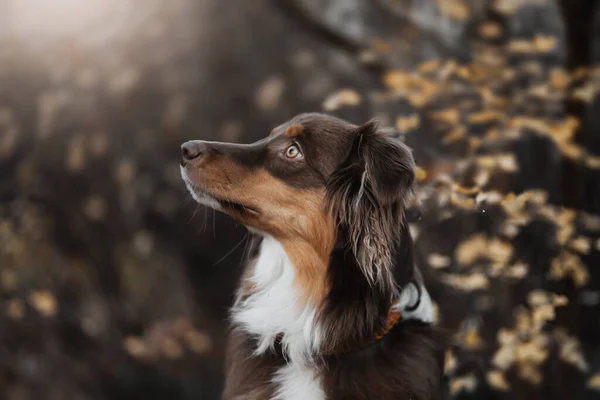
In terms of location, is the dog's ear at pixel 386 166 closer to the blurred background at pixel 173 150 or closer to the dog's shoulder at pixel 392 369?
the dog's shoulder at pixel 392 369

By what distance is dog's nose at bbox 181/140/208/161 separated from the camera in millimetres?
2807

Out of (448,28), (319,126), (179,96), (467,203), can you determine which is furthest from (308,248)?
(179,96)

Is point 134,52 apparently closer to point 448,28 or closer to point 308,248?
point 448,28

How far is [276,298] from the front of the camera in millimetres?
2941

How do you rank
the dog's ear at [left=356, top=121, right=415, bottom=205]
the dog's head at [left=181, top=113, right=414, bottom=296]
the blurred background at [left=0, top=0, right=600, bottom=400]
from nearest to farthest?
the dog's ear at [left=356, top=121, right=415, bottom=205] < the dog's head at [left=181, top=113, right=414, bottom=296] < the blurred background at [left=0, top=0, right=600, bottom=400]

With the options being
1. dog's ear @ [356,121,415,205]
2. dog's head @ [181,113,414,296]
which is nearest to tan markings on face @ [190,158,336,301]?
dog's head @ [181,113,414,296]

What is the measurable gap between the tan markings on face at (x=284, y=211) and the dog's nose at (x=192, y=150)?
2.2 inches

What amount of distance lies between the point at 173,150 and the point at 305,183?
3791 mm

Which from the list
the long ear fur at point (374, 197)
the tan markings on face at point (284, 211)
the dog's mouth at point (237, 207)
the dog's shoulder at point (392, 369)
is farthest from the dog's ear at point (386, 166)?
the dog's shoulder at point (392, 369)

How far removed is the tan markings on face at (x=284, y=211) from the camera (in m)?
2.81

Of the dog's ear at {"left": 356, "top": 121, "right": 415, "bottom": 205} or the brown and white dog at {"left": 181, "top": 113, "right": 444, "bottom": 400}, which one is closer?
the dog's ear at {"left": 356, "top": 121, "right": 415, "bottom": 205}

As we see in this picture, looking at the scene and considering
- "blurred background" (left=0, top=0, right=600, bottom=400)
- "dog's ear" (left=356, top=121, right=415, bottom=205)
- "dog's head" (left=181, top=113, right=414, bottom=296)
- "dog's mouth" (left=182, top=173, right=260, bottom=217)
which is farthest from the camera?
"blurred background" (left=0, top=0, right=600, bottom=400)

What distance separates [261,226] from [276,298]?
32 cm

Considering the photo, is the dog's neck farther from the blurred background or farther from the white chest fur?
the blurred background
